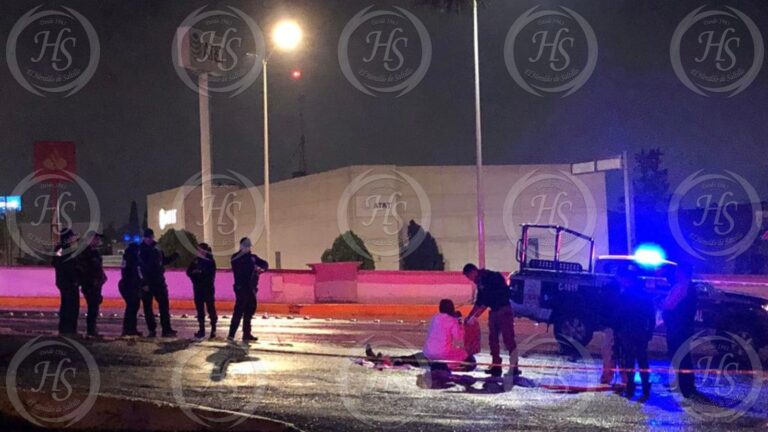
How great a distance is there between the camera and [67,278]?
39.8 feet

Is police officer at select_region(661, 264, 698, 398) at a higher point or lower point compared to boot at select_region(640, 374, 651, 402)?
higher

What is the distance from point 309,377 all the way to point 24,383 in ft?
10.9

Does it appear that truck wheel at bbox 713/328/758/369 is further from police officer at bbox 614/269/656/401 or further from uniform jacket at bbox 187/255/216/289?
uniform jacket at bbox 187/255/216/289

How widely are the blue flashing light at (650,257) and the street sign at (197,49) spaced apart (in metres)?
16.3

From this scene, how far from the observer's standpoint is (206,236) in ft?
78.9

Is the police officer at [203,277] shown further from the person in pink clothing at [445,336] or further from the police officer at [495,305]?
the police officer at [495,305]

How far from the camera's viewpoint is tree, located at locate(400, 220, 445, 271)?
37.4m

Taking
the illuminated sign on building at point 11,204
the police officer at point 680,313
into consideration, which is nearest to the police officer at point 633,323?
the police officer at point 680,313

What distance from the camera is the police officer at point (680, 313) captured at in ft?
32.0

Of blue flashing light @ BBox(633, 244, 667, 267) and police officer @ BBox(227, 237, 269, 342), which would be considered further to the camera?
blue flashing light @ BBox(633, 244, 667, 267)

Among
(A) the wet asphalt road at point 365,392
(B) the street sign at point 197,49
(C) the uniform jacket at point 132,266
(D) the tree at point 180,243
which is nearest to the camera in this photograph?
(A) the wet asphalt road at point 365,392

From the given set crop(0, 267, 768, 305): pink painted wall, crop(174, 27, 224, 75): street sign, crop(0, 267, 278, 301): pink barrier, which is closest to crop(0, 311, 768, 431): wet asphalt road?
crop(0, 267, 768, 305): pink painted wall

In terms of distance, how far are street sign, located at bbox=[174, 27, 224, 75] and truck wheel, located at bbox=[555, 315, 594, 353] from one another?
53.9 feet

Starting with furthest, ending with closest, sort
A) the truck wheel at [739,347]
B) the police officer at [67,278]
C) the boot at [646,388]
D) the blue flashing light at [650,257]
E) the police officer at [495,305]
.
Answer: the blue flashing light at [650,257] < the truck wheel at [739,347] < the police officer at [67,278] < the police officer at [495,305] < the boot at [646,388]
